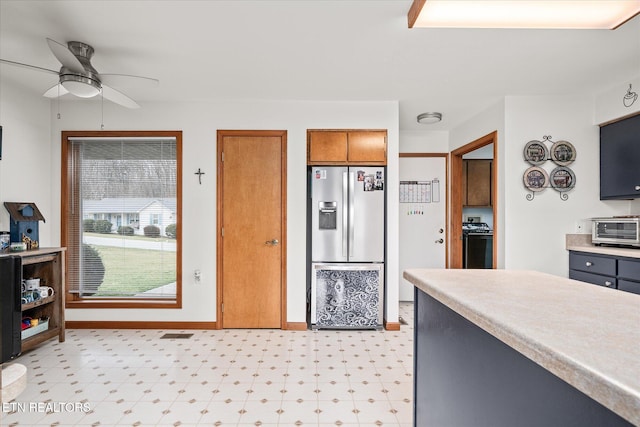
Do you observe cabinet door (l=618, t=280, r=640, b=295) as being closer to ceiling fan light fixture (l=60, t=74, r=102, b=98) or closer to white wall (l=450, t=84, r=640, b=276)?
white wall (l=450, t=84, r=640, b=276)

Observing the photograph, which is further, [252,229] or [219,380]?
[252,229]

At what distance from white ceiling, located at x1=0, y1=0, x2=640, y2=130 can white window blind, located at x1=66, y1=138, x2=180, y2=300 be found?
2.29 ft

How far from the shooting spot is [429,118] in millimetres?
4027

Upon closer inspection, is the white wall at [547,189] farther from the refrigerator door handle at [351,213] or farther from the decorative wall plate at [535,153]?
the refrigerator door handle at [351,213]

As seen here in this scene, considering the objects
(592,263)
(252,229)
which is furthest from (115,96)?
(592,263)

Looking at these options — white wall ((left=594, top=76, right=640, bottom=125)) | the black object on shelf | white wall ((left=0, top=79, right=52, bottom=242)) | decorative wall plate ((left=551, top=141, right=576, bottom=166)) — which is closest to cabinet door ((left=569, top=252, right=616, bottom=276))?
decorative wall plate ((left=551, top=141, right=576, bottom=166))

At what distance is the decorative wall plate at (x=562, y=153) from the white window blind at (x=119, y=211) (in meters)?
3.99

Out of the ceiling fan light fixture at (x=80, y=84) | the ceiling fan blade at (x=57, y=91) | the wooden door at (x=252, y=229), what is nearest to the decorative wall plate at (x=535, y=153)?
the wooden door at (x=252, y=229)

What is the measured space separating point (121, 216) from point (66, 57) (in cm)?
196

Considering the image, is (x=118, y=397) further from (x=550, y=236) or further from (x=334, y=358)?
(x=550, y=236)

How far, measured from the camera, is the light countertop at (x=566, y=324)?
537mm

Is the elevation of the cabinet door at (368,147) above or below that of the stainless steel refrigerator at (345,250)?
above

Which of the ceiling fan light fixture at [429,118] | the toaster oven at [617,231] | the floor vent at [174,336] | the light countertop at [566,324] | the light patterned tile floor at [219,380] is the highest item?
the ceiling fan light fixture at [429,118]

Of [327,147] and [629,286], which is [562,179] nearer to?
[629,286]
